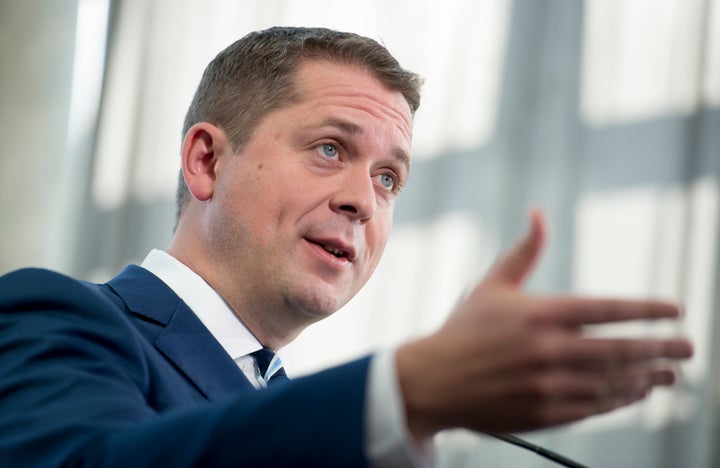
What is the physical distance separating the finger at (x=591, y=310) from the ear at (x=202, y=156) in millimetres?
1304

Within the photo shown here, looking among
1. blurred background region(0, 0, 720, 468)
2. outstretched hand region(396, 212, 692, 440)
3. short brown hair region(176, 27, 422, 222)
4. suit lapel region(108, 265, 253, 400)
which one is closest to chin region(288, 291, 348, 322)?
suit lapel region(108, 265, 253, 400)

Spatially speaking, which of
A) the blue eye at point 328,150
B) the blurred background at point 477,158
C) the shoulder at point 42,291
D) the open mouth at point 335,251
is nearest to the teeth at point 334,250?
the open mouth at point 335,251

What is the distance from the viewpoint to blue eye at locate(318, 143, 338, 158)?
2.00 meters

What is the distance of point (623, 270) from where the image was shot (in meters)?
3.94

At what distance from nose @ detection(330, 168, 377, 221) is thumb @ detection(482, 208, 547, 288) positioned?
100cm

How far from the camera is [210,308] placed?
191cm

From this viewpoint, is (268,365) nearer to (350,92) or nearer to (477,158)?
(350,92)

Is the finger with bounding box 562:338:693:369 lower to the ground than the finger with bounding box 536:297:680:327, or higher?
lower

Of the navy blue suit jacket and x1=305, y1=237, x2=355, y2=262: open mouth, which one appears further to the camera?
x1=305, y1=237, x2=355, y2=262: open mouth

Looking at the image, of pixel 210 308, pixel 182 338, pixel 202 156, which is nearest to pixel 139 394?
pixel 182 338

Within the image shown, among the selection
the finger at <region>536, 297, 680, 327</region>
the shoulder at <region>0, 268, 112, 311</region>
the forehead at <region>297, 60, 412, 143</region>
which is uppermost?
the forehead at <region>297, 60, 412, 143</region>

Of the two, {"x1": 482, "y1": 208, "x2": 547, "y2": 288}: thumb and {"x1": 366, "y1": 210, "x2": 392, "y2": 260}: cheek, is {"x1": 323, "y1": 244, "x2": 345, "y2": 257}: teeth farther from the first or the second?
{"x1": 482, "y1": 208, "x2": 547, "y2": 288}: thumb

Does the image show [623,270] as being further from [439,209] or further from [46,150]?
[46,150]

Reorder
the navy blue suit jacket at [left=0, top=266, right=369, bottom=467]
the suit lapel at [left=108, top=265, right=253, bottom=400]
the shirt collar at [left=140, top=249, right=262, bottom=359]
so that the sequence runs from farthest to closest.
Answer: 1. the shirt collar at [left=140, top=249, right=262, bottom=359]
2. the suit lapel at [left=108, top=265, right=253, bottom=400]
3. the navy blue suit jacket at [left=0, top=266, right=369, bottom=467]
